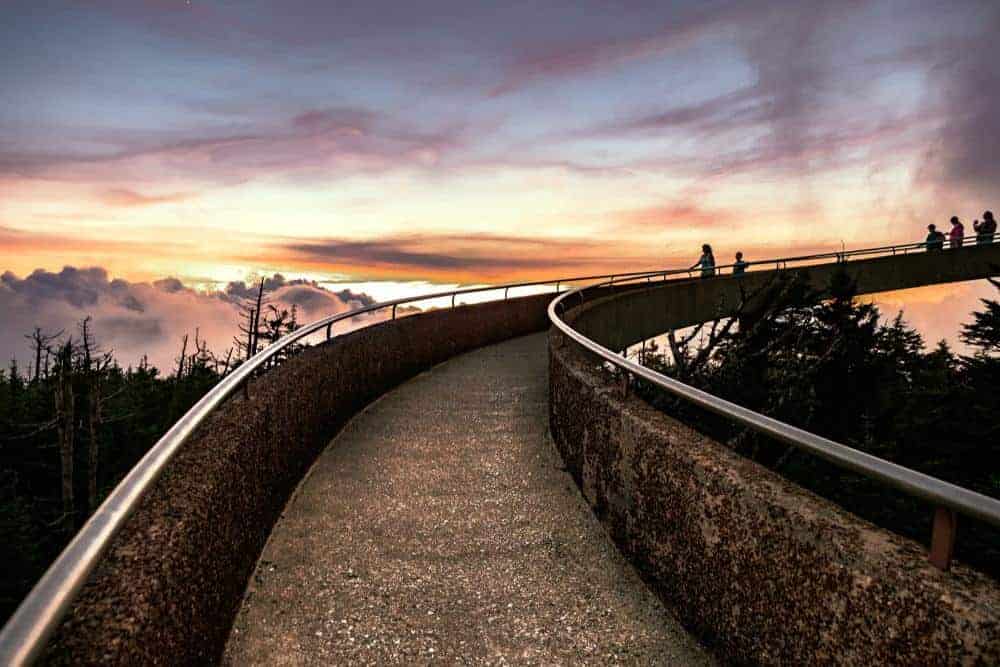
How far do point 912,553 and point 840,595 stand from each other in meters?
0.29

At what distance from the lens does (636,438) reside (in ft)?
13.4

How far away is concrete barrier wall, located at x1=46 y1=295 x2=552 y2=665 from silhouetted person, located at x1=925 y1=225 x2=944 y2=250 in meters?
30.7

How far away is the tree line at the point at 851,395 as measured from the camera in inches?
334

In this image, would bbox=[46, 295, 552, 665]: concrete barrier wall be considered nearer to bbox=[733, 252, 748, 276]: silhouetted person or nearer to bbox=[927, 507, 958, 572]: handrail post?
bbox=[927, 507, 958, 572]: handrail post

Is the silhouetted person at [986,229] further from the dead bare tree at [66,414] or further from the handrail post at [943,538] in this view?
the dead bare tree at [66,414]

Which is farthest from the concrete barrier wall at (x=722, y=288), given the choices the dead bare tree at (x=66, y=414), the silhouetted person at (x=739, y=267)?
the dead bare tree at (x=66, y=414)

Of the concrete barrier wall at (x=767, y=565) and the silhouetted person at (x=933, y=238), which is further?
the silhouetted person at (x=933, y=238)

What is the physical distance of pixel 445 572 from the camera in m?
4.03

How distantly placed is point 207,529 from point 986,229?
36.2 metres

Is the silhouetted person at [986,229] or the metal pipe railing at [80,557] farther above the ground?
the silhouetted person at [986,229]

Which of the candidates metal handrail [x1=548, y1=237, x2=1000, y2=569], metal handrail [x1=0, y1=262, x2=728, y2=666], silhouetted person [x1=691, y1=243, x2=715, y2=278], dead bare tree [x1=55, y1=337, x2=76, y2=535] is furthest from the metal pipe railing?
dead bare tree [x1=55, y1=337, x2=76, y2=535]

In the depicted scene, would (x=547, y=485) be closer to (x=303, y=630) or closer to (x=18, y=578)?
(x=303, y=630)

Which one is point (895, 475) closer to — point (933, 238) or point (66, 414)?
point (933, 238)

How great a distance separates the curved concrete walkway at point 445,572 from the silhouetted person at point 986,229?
32119 mm
